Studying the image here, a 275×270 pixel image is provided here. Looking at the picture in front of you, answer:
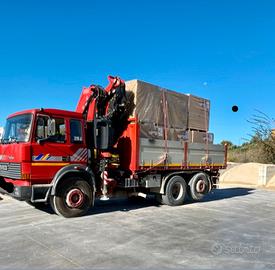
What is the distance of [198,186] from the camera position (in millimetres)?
11969

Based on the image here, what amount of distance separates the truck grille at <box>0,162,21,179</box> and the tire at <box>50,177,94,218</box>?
3.46ft

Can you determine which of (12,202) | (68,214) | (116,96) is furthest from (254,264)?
A: (12,202)

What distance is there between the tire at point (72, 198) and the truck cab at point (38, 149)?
0.36 m

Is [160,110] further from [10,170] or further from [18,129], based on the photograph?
[10,170]

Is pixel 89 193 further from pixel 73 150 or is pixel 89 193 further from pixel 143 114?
pixel 143 114

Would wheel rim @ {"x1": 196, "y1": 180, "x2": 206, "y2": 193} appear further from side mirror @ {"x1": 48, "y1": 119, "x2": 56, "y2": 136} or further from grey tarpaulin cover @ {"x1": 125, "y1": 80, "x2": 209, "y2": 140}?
side mirror @ {"x1": 48, "y1": 119, "x2": 56, "y2": 136}

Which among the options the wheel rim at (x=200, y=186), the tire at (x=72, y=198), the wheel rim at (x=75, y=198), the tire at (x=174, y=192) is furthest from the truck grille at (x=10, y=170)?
the wheel rim at (x=200, y=186)

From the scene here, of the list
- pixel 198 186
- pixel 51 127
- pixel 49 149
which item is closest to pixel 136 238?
pixel 49 149

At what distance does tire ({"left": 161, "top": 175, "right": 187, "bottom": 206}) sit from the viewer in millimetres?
10930

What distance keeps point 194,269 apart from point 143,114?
591cm

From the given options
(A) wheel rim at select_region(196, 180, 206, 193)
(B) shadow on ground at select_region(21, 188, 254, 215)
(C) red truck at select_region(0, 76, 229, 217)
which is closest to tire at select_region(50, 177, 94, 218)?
(C) red truck at select_region(0, 76, 229, 217)

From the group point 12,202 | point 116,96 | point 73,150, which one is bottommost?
point 12,202

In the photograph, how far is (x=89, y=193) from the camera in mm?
8922

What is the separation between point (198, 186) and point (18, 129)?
6.61 meters
